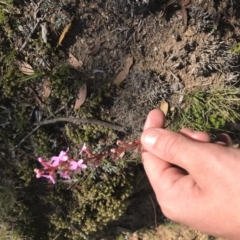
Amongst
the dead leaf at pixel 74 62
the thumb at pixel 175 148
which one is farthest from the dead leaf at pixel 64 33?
the thumb at pixel 175 148

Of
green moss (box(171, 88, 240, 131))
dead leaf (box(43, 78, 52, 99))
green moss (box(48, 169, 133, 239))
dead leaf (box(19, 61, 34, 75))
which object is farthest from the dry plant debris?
green moss (box(171, 88, 240, 131))

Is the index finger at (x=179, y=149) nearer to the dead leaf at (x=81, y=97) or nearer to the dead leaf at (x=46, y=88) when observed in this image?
the dead leaf at (x=81, y=97)

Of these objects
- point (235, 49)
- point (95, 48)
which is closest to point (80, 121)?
point (95, 48)

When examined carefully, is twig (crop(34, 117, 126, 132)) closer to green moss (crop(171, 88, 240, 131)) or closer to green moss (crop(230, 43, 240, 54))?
green moss (crop(171, 88, 240, 131))

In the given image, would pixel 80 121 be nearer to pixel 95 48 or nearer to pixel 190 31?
pixel 95 48

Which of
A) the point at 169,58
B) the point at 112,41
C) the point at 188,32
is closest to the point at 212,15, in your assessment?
the point at 188,32

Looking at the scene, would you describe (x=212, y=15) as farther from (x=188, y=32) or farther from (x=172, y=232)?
(x=172, y=232)
